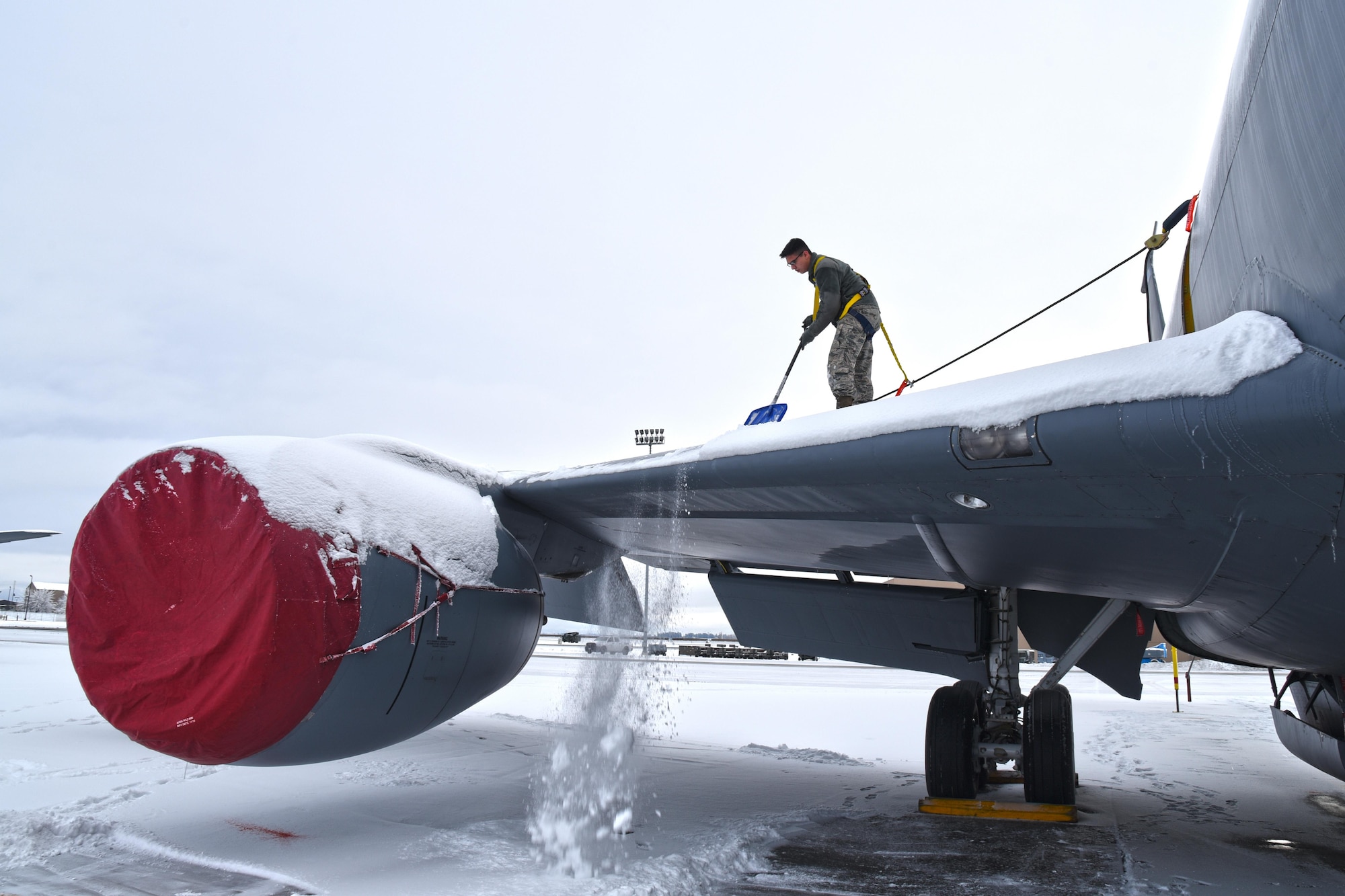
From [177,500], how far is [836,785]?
4.33 metres

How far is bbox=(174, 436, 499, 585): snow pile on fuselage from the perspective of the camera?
9.83 ft

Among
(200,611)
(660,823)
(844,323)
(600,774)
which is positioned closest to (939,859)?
(660,823)

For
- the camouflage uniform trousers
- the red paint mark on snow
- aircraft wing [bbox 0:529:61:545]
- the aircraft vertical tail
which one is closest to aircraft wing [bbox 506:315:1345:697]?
the aircraft vertical tail

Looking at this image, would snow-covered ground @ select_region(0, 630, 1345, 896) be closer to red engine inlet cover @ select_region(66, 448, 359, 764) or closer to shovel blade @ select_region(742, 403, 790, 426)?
red engine inlet cover @ select_region(66, 448, 359, 764)

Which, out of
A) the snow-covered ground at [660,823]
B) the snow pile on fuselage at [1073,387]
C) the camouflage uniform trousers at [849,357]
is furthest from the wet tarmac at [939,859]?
the camouflage uniform trousers at [849,357]

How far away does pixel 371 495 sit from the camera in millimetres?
3277

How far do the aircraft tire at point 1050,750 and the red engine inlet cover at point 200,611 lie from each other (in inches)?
146

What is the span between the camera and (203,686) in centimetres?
287

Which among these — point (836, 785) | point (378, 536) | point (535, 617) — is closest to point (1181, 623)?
point (836, 785)

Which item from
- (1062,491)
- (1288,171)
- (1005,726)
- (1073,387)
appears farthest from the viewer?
(1005,726)

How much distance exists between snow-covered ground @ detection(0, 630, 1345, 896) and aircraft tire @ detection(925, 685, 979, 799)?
24cm

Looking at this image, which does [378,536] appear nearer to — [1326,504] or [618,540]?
[618,540]

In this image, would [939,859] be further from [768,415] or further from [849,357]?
[849,357]

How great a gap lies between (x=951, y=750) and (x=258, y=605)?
3882 millimetres
